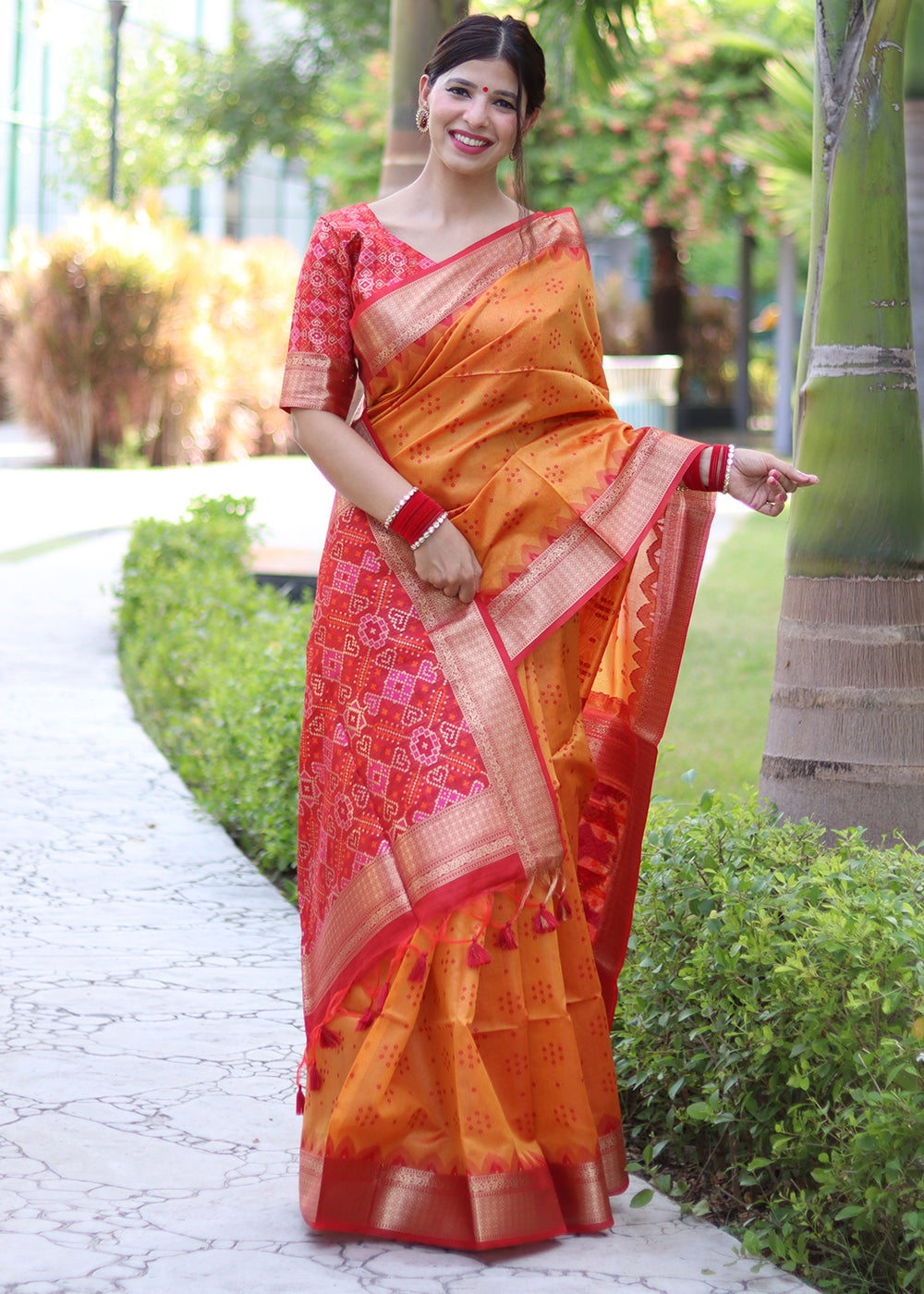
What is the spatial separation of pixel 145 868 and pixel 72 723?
76.6 inches

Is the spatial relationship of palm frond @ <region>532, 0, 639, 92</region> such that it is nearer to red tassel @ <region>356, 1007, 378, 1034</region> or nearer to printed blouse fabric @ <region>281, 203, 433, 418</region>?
printed blouse fabric @ <region>281, 203, 433, 418</region>

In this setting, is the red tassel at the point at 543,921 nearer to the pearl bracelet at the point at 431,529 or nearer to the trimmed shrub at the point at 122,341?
the pearl bracelet at the point at 431,529

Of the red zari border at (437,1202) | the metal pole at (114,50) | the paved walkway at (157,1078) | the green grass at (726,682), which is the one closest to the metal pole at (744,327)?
the metal pole at (114,50)

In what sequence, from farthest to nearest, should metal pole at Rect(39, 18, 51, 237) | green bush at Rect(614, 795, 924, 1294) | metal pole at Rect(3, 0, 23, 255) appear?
metal pole at Rect(39, 18, 51, 237)
metal pole at Rect(3, 0, 23, 255)
green bush at Rect(614, 795, 924, 1294)

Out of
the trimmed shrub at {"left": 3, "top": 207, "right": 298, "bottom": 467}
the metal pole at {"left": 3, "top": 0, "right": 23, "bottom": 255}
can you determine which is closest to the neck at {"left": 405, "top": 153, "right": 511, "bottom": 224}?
the trimmed shrub at {"left": 3, "top": 207, "right": 298, "bottom": 467}

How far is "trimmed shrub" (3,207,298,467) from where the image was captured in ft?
56.6

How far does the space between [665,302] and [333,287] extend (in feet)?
71.2

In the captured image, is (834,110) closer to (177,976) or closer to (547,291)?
(547,291)

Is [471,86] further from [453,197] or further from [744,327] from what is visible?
Result: [744,327]

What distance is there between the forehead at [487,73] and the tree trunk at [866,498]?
1231mm

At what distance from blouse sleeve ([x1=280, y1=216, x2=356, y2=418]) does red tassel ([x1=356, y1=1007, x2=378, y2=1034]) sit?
0.95 meters

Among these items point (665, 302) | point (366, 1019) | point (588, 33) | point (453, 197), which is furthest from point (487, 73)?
point (665, 302)

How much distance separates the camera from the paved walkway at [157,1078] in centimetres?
244

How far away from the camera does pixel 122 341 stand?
57.2ft
